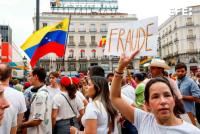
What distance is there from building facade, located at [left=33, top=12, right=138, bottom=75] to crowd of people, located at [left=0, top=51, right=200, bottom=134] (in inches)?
2355

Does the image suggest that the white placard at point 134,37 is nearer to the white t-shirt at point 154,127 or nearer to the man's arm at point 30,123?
the man's arm at point 30,123

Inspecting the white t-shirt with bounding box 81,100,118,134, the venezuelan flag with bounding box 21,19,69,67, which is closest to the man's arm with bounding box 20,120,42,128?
the white t-shirt with bounding box 81,100,118,134

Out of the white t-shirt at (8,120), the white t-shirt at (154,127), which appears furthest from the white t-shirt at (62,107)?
the white t-shirt at (154,127)

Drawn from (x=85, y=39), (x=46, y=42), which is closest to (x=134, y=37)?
(x=46, y=42)

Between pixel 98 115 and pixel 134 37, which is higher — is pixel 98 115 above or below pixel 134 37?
below

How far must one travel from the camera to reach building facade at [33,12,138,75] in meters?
66.0

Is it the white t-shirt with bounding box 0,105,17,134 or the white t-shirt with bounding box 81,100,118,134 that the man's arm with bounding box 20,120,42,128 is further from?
the white t-shirt with bounding box 81,100,118,134

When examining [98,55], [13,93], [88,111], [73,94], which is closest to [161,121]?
[88,111]

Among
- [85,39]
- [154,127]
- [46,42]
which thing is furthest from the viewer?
[85,39]

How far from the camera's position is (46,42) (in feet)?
32.2

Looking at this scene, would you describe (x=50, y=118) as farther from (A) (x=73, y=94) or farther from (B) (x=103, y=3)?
(B) (x=103, y=3)

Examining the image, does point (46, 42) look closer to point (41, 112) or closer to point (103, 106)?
point (41, 112)

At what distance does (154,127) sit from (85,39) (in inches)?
2588

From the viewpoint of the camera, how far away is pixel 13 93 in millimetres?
3949
